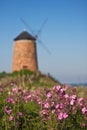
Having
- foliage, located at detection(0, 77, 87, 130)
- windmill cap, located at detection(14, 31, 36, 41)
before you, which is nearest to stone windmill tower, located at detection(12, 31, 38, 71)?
windmill cap, located at detection(14, 31, 36, 41)

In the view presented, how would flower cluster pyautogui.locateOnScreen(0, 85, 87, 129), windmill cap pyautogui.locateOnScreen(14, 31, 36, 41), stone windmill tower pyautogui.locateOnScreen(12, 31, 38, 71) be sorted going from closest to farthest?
1. flower cluster pyautogui.locateOnScreen(0, 85, 87, 129)
2. stone windmill tower pyautogui.locateOnScreen(12, 31, 38, 71)
3. windmill cap pyautogui.locateOnScreen(14, 31, 36, 41)

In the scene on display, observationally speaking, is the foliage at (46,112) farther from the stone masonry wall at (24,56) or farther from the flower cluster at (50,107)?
the stone masonry wall at (24,56)

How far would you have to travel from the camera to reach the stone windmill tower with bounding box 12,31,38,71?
58906mm

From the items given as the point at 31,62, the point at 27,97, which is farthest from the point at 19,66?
the point at 27,97

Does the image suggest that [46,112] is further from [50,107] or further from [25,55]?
[25,55]

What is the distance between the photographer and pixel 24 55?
58.8 m

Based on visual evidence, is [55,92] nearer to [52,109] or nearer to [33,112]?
[52,109]

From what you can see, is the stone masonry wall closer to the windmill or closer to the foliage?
the windmill

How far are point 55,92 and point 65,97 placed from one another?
0.20 metres

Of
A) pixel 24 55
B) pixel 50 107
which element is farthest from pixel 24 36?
pixel 50 107

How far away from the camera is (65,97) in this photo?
8.01m

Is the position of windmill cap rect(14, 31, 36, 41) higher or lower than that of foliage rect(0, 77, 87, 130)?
higher

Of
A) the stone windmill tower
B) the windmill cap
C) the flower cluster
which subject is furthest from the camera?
the windmill cap

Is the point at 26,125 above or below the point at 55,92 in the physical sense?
below
